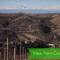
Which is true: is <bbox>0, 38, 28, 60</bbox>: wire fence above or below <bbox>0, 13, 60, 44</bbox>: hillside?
below

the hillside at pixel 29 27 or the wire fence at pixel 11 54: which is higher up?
the hillside at pixel 29 27

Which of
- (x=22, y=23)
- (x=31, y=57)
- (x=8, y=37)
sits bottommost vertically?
(x=31, y=57)

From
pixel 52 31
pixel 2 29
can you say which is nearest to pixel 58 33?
pixel 52 31

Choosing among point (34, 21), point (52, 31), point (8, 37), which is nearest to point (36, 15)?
point (34, 21)

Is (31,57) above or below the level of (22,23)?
below

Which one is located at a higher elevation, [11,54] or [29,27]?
[29,27]

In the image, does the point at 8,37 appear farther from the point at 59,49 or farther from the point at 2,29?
the point at 59,49

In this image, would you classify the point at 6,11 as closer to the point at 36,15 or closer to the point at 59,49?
the point at 36,15

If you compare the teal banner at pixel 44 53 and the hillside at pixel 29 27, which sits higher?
the hillside at pixel 29 27

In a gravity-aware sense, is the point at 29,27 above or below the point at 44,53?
above

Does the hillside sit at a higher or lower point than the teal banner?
A: higher
